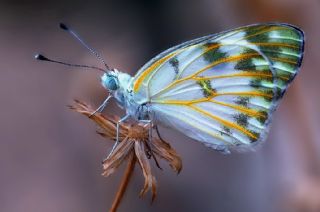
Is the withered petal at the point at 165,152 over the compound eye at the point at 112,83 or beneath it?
beneath

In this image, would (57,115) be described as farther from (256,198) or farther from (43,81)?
(256,198)

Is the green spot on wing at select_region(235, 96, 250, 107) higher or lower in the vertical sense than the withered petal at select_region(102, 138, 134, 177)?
higher

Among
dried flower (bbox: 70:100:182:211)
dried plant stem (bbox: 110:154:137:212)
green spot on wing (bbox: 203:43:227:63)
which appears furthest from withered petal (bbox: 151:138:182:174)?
green spot on wing (bbox: 203:43:227:63)

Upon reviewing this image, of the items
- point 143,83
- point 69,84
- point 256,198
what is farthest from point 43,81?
point 143,83

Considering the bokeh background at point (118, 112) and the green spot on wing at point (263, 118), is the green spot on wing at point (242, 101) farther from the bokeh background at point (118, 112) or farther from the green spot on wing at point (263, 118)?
the bokeh background at point (118, 112)

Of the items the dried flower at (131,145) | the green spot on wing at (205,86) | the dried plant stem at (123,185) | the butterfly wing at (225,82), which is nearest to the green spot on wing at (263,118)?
the butterfly wing at (225,82)

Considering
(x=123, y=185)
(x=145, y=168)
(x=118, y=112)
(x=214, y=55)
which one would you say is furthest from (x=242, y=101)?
(x=118, y=112)

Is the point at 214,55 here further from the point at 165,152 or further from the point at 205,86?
the point at 165,152

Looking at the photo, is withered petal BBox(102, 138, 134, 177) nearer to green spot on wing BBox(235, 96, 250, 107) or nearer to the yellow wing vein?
the yellow wing vein
